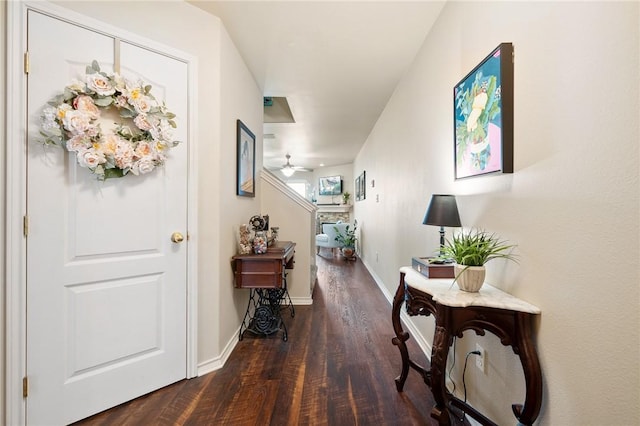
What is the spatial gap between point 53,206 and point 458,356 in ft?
7.93

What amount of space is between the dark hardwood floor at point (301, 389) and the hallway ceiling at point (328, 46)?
2.54 meters

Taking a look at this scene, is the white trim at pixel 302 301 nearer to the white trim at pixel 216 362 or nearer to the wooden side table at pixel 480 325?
the white trim at pixel 216 362

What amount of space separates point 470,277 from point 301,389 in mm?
1251

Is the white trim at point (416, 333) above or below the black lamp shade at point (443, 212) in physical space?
below

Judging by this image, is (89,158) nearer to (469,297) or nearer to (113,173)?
(113,173)

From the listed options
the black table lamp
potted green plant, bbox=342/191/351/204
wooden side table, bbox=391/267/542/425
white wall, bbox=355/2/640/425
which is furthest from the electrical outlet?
potted green plant, bbox=342/191/351/204

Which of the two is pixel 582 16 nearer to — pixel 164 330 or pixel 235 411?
pixel 235 411

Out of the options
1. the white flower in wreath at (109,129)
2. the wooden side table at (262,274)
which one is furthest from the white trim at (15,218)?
the wooden side table at (262,274)

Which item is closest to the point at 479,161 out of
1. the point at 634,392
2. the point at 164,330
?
the point at 634,392

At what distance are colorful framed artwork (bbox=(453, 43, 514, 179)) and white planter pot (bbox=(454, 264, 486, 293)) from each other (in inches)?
18.2

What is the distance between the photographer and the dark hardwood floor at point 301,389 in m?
1.39

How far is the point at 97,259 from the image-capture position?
56.1 inches

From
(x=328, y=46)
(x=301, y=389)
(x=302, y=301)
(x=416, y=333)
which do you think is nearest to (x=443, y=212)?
(x=416, y=333)

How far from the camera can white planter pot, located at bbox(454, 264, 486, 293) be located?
3.66 ft
